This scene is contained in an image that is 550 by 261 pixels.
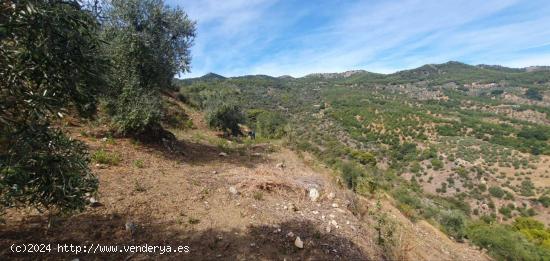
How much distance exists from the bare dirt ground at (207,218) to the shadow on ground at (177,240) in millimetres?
17

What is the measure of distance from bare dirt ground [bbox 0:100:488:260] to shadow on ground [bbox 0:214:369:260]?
0.02 metres

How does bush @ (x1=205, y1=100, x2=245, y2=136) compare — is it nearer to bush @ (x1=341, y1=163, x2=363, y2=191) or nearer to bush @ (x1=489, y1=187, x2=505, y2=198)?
bush @ (x1=341, y1=163, x2=363, y2=191)

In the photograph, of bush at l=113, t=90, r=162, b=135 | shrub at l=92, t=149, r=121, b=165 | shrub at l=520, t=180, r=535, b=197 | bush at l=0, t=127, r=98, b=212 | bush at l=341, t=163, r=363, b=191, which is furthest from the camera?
shrub at l=520, t=180, r=535, b=197

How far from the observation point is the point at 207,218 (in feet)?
23.8

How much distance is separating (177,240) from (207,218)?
3.82 feet

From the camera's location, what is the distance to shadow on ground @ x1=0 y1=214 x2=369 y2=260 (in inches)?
212

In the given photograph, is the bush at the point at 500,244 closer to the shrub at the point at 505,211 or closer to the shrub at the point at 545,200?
the shrub at the point at 505,211

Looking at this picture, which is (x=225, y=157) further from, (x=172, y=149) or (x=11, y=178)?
(x=11, y=178)

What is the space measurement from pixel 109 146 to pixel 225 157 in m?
4.88

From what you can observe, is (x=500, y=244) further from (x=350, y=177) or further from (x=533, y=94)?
(x=533, y=94)

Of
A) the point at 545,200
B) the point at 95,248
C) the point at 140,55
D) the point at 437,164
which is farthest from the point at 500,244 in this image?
the point at 437,164

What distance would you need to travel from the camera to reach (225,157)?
1405cm

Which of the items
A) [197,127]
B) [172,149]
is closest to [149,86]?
[172,149]

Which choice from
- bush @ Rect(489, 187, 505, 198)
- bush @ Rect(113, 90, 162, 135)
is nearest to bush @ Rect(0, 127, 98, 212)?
bush @ Rect(113, 90, 162, 135)
